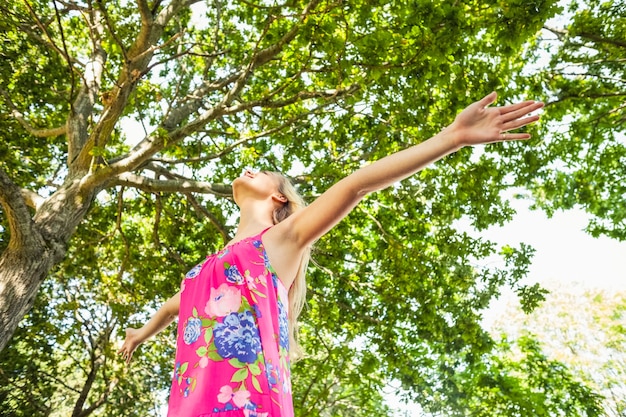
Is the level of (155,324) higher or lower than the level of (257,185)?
lower

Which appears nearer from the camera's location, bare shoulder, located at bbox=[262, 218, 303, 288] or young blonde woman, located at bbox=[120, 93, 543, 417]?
young blonde woman, located at bbox=[120, 93, 543, 417]

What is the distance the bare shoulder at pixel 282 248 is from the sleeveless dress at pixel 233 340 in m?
0.04

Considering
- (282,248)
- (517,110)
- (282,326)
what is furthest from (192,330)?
(517,110)

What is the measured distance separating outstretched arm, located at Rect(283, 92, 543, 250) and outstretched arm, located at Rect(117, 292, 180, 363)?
1302 millimetres

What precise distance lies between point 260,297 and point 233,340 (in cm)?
24

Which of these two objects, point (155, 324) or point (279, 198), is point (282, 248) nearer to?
point (279, 198)

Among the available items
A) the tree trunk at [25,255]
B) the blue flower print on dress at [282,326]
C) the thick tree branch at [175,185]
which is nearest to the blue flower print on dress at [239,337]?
the blue flower print on dress at [282,326]

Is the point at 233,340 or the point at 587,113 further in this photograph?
the point at 587,113

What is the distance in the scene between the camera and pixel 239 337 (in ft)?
5.56

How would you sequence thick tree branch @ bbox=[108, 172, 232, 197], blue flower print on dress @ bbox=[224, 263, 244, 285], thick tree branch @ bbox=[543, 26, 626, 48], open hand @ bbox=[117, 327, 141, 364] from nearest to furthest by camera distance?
blue flower print on dress @ bbox=[224, 263, 244, 285] < open hand @ bbox=[117, 327, 141, 364] < thick tree branch @ bbox=[108, 172, 232, 197] < thick tree branch @ bbox=[543, 26, 626, 48]

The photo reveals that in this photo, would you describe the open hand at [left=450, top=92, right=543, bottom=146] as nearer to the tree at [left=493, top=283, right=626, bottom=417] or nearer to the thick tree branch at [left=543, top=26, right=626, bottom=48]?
the thick tree branch at [left=543, top=26, right=626, bottom=48]

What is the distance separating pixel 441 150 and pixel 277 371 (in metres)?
1.13

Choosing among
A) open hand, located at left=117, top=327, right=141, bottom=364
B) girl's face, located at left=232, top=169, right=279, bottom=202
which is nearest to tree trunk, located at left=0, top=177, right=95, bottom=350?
open hand, located at left=117, top=327, right=141, bottom=364

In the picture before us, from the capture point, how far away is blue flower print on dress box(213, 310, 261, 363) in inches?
64.9
